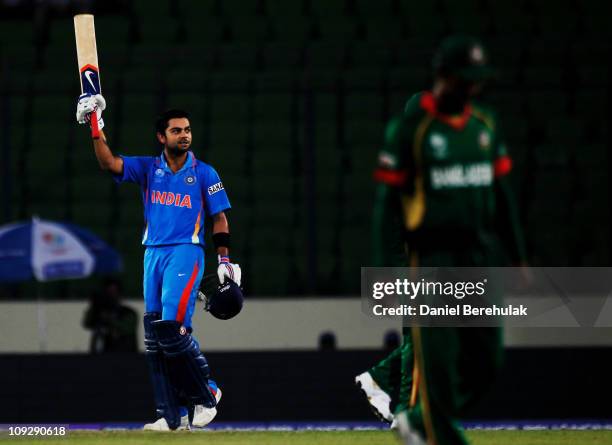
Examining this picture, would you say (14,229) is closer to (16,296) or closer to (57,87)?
(16,296)

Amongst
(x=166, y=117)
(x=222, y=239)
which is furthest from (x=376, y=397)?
(x=166, y=117)

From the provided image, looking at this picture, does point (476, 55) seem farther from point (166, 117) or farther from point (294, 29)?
point (294, 29)

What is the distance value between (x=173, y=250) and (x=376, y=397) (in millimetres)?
1610

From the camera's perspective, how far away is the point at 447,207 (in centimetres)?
634

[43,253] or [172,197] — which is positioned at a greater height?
[172,197]

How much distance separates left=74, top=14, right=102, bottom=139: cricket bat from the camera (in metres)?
9.03

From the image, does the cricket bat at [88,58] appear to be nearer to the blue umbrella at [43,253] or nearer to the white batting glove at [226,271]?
the white batting glove at [226,271]

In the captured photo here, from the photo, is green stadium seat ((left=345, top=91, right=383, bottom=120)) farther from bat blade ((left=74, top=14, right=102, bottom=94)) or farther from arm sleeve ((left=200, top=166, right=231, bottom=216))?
bat blade ((left=74, top=14, right=102, bottom=94))

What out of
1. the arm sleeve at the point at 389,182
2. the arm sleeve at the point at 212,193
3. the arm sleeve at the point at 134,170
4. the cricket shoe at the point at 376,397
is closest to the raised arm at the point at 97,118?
the arm sleeve at the point at 134,170

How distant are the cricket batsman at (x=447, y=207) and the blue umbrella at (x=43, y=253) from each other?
720cm

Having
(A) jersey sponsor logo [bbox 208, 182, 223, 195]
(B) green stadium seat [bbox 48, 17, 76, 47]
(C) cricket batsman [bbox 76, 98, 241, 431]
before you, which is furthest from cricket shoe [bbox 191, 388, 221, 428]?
(B) green stadium seat [bbox 48, 17, 76, 47]

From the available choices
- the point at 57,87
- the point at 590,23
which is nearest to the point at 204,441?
the point at 57,87

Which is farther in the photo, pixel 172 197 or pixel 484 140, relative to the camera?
pixel 172 197

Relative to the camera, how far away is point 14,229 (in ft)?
43.5
